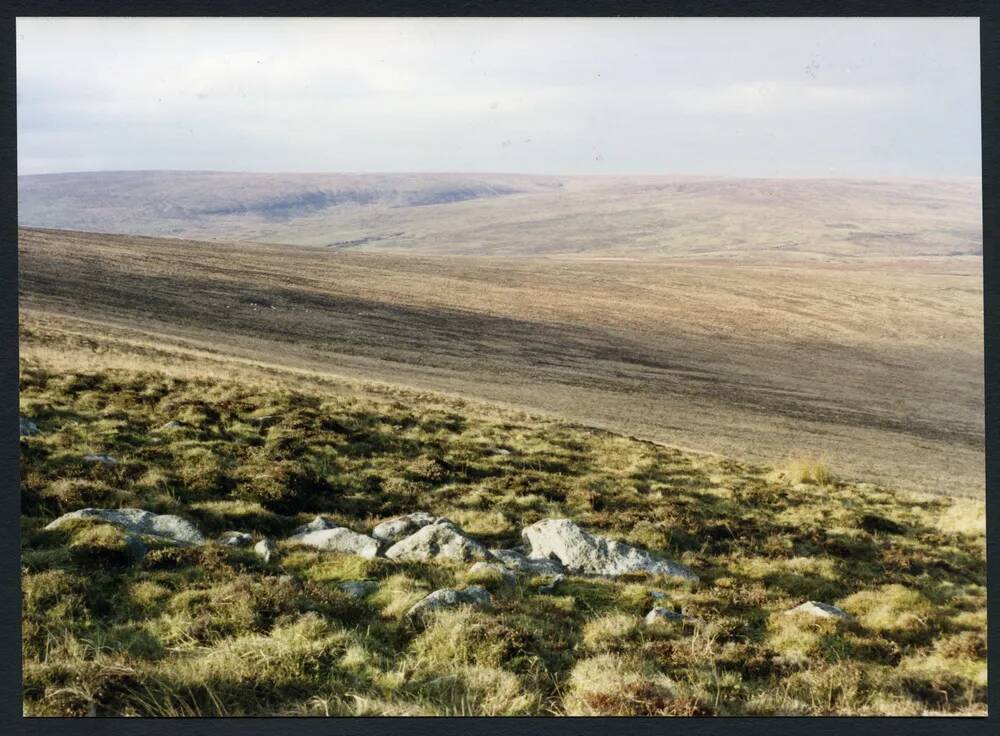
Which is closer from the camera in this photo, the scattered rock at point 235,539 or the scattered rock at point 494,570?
the scattered rock at point 494,570

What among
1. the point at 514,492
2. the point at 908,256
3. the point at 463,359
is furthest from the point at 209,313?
the point at 908,256

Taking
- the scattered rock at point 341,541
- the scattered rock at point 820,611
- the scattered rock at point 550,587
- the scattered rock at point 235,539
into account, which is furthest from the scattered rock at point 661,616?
the scattered rock at point 235,539

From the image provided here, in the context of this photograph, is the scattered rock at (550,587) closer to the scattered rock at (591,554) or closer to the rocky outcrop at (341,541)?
the scattered rock at (591,554)

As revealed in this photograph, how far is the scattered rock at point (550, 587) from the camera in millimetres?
9672

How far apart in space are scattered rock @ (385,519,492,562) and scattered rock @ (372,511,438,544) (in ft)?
1.51

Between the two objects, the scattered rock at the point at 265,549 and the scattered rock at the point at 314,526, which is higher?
the scattered rock at the point at 265,549

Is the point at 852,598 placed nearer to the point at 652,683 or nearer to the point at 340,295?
the point at 652,683

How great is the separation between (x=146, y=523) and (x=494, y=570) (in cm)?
430

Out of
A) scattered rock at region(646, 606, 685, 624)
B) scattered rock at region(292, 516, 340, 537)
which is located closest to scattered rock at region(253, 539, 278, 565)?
scattered rock at region(292, 516, 340, 537)

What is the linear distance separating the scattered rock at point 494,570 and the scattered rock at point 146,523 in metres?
3.31

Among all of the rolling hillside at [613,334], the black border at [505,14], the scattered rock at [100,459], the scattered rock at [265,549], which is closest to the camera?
the black border at [505,14]

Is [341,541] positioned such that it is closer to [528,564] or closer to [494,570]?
[494,570]

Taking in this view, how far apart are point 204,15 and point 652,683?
686 cm

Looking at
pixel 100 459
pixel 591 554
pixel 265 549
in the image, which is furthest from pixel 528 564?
pixel 100 459
